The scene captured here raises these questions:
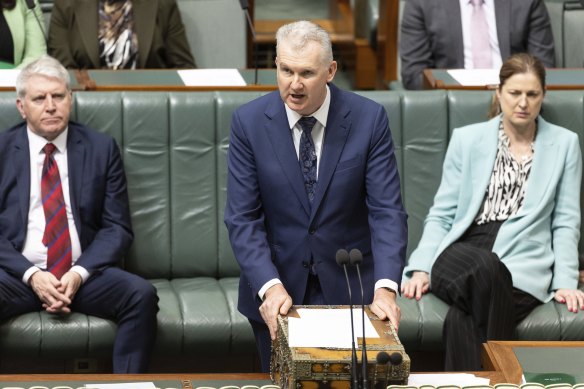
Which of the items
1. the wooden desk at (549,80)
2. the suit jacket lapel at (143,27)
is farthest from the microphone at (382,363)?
the suit jacket lapel at (143,27)

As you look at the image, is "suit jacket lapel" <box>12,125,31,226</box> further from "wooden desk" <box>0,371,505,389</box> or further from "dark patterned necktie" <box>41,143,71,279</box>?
"wooden desk" <box>0,371,505,389</box>

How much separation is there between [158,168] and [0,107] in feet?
1.70

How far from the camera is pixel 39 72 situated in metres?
3.48

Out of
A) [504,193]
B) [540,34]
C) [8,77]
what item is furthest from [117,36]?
[504,193]

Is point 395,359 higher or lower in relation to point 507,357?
higher

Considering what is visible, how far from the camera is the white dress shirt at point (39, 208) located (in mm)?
3432

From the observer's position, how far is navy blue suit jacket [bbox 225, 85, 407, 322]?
2.58 m

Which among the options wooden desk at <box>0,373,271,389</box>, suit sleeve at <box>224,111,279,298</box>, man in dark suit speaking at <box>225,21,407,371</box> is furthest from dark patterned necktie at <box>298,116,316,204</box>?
wooden desk at <box>0,373,271,389</box>

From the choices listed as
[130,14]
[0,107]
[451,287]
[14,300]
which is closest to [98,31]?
[130,14]

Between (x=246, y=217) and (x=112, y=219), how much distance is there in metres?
1.05

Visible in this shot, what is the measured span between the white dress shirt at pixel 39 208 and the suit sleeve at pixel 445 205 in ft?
3.28

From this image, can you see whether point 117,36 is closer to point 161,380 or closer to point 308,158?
point 308,158

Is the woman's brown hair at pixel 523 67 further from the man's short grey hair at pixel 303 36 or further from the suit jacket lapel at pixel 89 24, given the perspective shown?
the suit jacket lapel at pixel 89 24

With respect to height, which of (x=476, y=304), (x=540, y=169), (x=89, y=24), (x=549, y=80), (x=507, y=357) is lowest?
(x=476, y=304)
